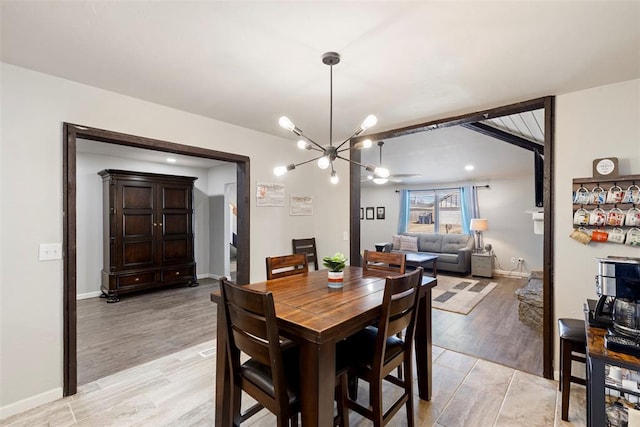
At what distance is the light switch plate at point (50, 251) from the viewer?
82.7 inches

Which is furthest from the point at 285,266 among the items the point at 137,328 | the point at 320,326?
the point at 137,328

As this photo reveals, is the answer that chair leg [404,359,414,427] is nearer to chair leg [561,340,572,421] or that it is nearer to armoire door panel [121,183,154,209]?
chair leg [561,340,572,421]

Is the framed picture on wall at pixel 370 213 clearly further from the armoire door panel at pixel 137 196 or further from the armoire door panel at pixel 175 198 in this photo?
the armoire door panel at pixel 137 196

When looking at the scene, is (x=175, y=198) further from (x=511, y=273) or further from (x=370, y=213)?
(x=511, y=273)

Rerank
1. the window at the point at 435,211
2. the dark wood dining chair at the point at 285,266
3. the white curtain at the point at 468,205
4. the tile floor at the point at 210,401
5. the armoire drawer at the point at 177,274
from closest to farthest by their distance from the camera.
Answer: the tile floor at the point at 210,401 → the dark wood dining chair at the point at 285,266 → the armoire drawer at the point at 177,274 → the white curtain at the point at 468,205 → the window at the point at 435,211

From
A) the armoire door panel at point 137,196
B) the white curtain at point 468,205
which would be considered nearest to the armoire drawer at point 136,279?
the armoire door panel at point 137,196

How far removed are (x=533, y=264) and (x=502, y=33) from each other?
20.9 feet

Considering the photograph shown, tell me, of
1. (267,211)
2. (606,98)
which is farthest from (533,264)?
(267,211)

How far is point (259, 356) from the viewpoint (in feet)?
4.51

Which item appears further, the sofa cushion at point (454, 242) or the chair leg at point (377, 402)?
the sofa cushion at point (454, 242)

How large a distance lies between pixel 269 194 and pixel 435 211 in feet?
18.6

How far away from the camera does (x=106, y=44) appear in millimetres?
1728

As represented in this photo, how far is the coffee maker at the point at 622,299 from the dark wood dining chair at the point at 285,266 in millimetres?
1986

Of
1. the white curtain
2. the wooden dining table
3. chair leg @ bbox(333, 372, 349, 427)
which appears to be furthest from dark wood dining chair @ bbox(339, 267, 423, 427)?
the white curtain
